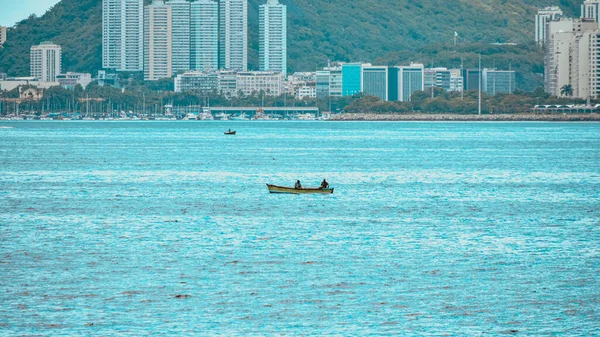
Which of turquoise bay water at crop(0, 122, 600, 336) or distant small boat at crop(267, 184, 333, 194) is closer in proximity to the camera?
turquoise bay water at crop(0, 122, 600, 336)

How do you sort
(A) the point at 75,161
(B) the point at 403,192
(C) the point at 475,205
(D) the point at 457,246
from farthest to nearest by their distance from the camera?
1. (A) the point at 75,161
2. (B) the point at 403,192
3. (C) the point at 475,205
4. (D) the point at 457,246

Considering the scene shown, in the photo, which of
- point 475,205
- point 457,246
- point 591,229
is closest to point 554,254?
point 457,246

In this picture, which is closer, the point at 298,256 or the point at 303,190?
the point at 298,256

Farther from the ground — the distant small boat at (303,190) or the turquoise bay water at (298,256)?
the distant small boat at (303,190)

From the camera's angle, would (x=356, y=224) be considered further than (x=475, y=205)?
No

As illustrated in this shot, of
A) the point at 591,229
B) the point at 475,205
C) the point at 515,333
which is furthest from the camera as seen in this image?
the point at 475,205

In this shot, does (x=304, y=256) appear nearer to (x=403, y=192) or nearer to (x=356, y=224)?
(x=356, y=224)

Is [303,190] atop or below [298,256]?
atop

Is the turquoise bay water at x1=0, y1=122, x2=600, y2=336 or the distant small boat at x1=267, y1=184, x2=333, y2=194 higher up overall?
the distant small boat at x1=267, y1=184, x2=333, y2=194
